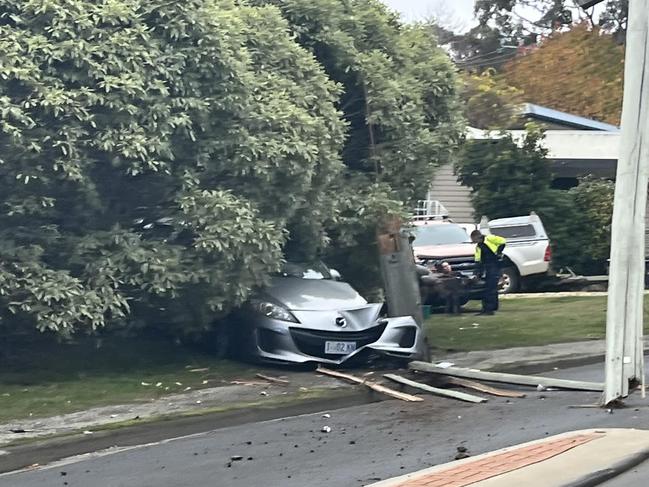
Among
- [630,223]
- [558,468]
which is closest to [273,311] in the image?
[630,223]

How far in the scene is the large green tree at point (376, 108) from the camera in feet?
48.9

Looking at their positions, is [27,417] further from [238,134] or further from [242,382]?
[238,134]

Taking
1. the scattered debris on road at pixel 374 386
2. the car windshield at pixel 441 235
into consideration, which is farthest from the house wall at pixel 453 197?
the scattered debris on road at pixel 374 386

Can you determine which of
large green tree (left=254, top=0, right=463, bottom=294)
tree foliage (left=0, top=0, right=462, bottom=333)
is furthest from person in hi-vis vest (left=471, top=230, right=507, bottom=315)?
tree foliage (left=0, top=0, right=462, bottom=333)

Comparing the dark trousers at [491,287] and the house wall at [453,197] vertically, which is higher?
the house wall at [453,197]

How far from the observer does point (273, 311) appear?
1356cm

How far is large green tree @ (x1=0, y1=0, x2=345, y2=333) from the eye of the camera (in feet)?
38.6

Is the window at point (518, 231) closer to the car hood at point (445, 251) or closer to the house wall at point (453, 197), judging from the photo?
the car hood at point (445, 251)

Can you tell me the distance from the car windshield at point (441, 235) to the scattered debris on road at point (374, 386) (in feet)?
35.0

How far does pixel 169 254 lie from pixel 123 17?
261cm

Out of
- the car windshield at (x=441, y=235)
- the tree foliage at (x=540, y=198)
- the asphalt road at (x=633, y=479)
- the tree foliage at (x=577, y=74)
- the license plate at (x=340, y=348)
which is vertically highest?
the tree foliage at (x=577, y=74)

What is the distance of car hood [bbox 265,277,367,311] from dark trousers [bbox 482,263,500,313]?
19.3 feet

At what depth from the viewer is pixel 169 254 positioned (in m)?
12.5

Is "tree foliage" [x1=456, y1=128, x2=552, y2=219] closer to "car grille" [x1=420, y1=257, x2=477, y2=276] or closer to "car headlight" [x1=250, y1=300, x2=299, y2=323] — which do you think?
"car grille" [x1=420, y1=257, x2=477, y2=276]
